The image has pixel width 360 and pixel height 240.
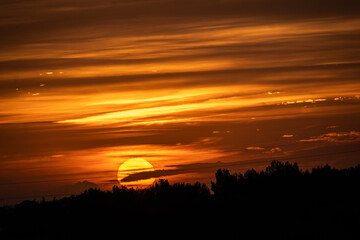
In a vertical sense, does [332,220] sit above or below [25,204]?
below

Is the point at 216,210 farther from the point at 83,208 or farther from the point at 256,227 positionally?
the point at 83,208

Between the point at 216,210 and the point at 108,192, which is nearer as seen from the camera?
Answer: the point at 216,210

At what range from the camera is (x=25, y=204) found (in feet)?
255

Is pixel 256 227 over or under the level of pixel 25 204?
under

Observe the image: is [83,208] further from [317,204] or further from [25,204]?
[317,204]

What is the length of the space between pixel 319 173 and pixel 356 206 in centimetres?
1730

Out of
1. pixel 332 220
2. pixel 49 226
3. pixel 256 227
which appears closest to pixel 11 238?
pixel 49 226

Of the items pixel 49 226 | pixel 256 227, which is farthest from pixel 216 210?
pixel 49 226

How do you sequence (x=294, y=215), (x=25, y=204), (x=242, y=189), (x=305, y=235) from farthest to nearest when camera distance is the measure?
1. (x=242, y=189)
2. (x=25, y=204)
3. (x=294, y=215)
4. (x=305, y=235)

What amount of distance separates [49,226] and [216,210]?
53.0ft

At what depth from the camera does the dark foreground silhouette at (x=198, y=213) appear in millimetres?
67688

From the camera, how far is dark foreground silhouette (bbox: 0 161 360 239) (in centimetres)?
6769

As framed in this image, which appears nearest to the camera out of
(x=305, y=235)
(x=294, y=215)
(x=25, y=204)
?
(x=305, y=235)

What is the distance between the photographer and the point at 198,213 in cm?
7194
